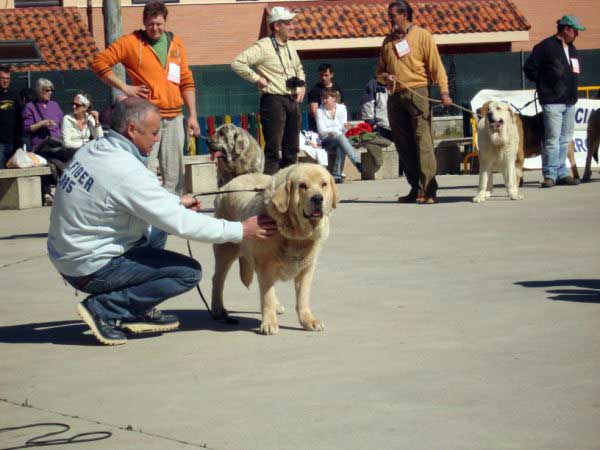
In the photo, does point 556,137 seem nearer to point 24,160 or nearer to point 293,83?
point 293,83

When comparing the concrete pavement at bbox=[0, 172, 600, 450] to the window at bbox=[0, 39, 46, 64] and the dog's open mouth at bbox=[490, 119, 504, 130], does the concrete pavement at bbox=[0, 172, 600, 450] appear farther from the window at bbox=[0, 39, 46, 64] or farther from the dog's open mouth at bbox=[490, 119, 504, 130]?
the window at bbox=[0, 39, 46, 64]

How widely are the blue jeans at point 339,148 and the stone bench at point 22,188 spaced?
4.44 meters

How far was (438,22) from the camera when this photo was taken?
130 ft

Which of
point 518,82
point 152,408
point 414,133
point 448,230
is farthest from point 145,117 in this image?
point 518,82

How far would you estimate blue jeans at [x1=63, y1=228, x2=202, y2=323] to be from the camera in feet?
23.2

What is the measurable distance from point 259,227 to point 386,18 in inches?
1303

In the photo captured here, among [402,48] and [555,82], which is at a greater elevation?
[402,48]

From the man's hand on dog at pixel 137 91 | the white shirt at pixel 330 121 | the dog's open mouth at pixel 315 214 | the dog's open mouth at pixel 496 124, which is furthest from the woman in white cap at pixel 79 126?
the dog's open mouth at pixel 315 214

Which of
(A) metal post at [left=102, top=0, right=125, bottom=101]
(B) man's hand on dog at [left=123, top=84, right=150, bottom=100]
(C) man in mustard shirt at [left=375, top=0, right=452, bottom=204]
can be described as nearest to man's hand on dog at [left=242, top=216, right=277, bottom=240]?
(B) man's hand on dog at [left=123, top=84, right=150, bottom=100]

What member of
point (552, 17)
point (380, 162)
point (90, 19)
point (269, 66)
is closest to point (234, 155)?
point (269, 66)

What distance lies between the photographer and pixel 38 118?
1808 cm

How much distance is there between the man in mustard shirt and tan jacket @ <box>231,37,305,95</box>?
4.10 feet

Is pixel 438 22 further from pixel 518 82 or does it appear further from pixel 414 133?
pixel 414 133

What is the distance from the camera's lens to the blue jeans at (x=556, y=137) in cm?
1565
